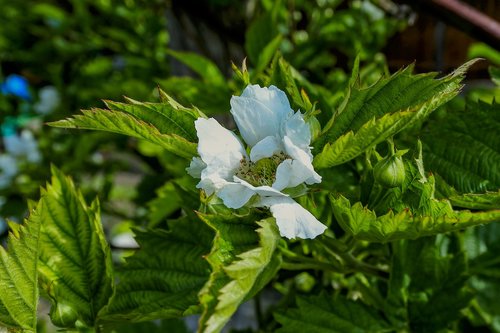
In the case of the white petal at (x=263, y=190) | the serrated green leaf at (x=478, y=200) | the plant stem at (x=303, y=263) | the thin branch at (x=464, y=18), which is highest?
the thin branch at (x=464, y=18)

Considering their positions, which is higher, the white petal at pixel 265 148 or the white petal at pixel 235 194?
the white petal at pixel 265 148

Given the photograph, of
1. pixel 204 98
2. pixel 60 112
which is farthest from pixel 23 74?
pixel 204 98

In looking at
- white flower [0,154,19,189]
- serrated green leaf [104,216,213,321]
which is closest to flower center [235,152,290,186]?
serrated green leaf [104,216,213,321]

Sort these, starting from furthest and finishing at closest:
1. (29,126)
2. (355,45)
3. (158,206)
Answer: (29,126), (355,45), (158,206)

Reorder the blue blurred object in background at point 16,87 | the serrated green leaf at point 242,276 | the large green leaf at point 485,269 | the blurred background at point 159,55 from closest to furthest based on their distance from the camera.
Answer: the serrated green leaf at point 242,276 → the large green leaf at point 485,269 → the blurred background at point 159,55 → the blue blurred object in background at point 16,87

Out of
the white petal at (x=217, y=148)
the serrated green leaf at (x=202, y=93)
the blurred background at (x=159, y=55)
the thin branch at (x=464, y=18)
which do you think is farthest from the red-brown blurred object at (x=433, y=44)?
the white petal at (x=217, y=148)

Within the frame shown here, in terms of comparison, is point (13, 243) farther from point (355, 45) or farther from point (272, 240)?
point (355, 45)

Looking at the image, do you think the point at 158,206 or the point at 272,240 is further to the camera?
the point at 158,206

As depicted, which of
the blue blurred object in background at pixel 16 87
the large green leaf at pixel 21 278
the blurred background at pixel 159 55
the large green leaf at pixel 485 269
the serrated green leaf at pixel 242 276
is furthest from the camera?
the blue blurred object in background at pixel 16 87

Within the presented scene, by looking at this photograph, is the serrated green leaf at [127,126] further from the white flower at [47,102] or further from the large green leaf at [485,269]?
the white flower at [47,102]
